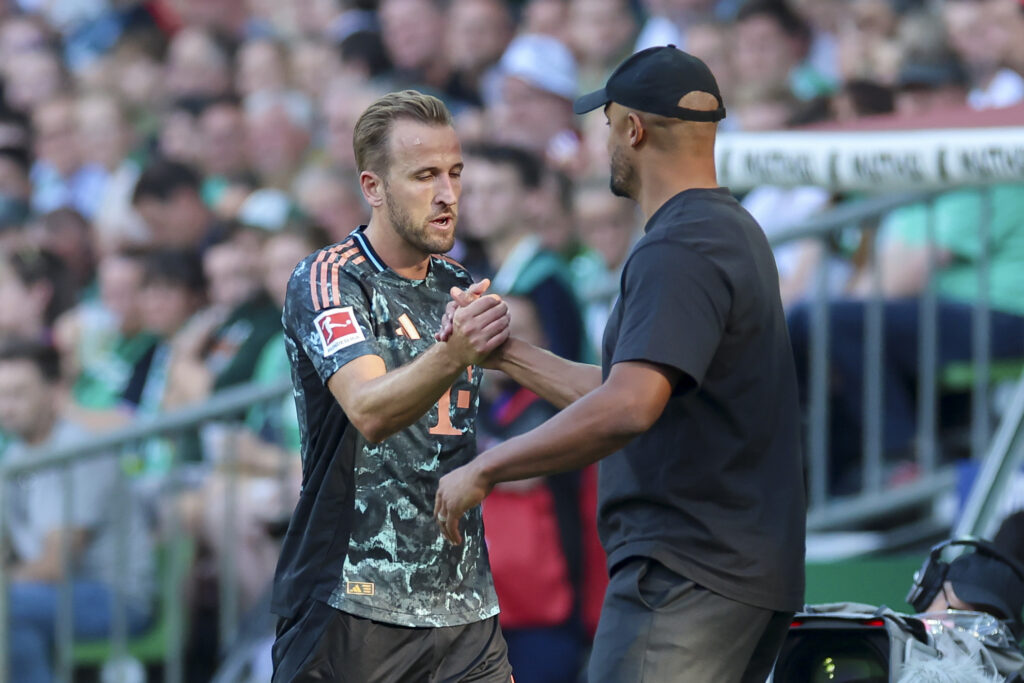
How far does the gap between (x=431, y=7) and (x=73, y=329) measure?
310 centimetres

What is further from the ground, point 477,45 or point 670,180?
point 477,45

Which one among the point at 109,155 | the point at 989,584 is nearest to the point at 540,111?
the point at 109,155

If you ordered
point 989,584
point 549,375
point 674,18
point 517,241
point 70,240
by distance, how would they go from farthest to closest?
point 70,240
point 674,18
point 517,241
point 989,584
point 549,375

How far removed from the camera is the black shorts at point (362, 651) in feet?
12.9

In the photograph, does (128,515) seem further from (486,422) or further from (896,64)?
(896,64)

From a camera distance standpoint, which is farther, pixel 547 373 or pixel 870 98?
pixel 870 98

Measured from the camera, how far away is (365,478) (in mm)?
3982

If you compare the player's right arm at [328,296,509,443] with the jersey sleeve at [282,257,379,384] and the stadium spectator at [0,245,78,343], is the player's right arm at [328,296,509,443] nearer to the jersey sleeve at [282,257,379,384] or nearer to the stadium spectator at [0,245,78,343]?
the jersey sleeve at [282,257,379,384]

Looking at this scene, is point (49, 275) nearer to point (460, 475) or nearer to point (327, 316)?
point (327, 316)

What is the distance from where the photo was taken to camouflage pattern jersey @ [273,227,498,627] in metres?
3.95

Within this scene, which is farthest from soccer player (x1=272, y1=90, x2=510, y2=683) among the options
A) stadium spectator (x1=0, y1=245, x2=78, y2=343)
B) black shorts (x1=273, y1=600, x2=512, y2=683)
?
stadium spectator (x1=0, y1=245, x2=78, y2=343)

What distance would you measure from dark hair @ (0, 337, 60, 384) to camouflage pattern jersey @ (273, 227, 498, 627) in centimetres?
410

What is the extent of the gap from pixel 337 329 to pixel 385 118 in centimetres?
63

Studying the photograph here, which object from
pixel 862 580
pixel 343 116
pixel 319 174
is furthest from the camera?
pixel 343 116
